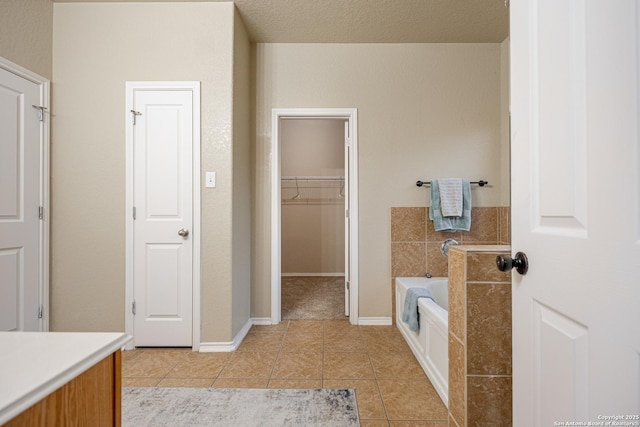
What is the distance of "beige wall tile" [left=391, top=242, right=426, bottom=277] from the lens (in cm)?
272

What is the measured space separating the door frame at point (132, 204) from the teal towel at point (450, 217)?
197cm

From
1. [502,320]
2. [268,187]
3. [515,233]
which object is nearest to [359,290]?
[268,187]

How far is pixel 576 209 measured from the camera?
2.08 ft

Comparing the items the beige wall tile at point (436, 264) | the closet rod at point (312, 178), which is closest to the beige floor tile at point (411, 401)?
the beige wall tile at point (436, 264)

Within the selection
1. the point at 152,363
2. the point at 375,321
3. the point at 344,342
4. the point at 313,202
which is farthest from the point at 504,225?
the point at 152,363

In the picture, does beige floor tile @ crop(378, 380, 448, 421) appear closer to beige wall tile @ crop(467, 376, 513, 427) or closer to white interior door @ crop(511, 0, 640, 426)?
beige wall tile @ crop(467, 376, 513, 427)

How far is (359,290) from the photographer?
2.74m

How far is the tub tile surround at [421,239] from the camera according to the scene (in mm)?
2725

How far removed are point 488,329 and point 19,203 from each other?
2.86 meters

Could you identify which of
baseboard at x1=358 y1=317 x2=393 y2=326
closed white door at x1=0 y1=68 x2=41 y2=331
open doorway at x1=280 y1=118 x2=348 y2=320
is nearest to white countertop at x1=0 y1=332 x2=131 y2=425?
closed white door at x1=0 y1=68 x2=41 y2=331

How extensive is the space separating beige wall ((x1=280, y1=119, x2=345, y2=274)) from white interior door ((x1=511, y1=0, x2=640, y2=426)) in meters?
4.05

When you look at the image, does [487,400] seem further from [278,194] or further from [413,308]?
[278,194]

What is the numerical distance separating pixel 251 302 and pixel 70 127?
1974 millimetres

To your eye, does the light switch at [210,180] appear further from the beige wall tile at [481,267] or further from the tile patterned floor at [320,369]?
the beige wall tile at [481,267]
